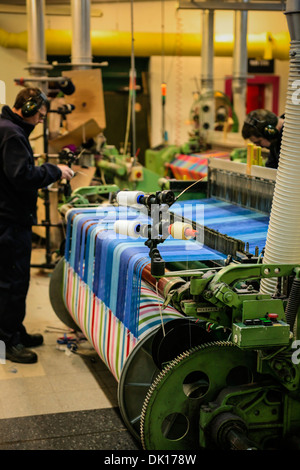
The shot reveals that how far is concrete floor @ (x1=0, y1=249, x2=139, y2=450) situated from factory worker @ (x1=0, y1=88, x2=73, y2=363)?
213 mm

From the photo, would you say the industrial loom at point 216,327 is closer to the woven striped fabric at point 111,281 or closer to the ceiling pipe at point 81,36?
the woven striped fabric at point 111,281

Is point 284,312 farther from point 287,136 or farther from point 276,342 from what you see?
point 287,136

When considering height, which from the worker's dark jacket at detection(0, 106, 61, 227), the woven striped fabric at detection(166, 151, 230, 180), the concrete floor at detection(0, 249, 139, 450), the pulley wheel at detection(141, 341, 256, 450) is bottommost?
the concrete floor at detection(0, 249, 139, 450)

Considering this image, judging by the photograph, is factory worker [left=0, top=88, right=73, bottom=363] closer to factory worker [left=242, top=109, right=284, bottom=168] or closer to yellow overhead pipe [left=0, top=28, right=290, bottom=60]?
factory worker [left=242, top=109, right=284, bottom=168]

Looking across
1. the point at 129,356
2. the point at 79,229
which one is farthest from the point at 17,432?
the point at 79,229

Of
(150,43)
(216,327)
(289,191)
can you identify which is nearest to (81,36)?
(150,43)

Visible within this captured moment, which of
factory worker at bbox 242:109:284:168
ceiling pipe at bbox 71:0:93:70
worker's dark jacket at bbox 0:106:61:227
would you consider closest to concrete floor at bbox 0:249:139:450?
worker's dark jacket at bbox 0:106:61:227

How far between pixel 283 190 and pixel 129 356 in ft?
3.22

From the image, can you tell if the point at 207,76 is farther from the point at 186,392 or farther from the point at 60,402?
the point at 186,392

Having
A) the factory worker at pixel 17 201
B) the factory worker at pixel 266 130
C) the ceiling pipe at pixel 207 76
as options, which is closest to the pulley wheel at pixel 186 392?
the factory worker at pixel 17 201

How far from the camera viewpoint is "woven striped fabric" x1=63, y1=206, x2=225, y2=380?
3104 mm


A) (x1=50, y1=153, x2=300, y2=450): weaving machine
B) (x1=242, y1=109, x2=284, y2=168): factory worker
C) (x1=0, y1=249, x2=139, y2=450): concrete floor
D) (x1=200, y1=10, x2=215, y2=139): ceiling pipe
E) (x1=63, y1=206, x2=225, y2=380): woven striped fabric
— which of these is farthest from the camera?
(x1=200, y1=10, x2=215, y2=139): ceiling pipe

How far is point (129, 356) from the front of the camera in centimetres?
294

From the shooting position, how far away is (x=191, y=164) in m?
7.87
